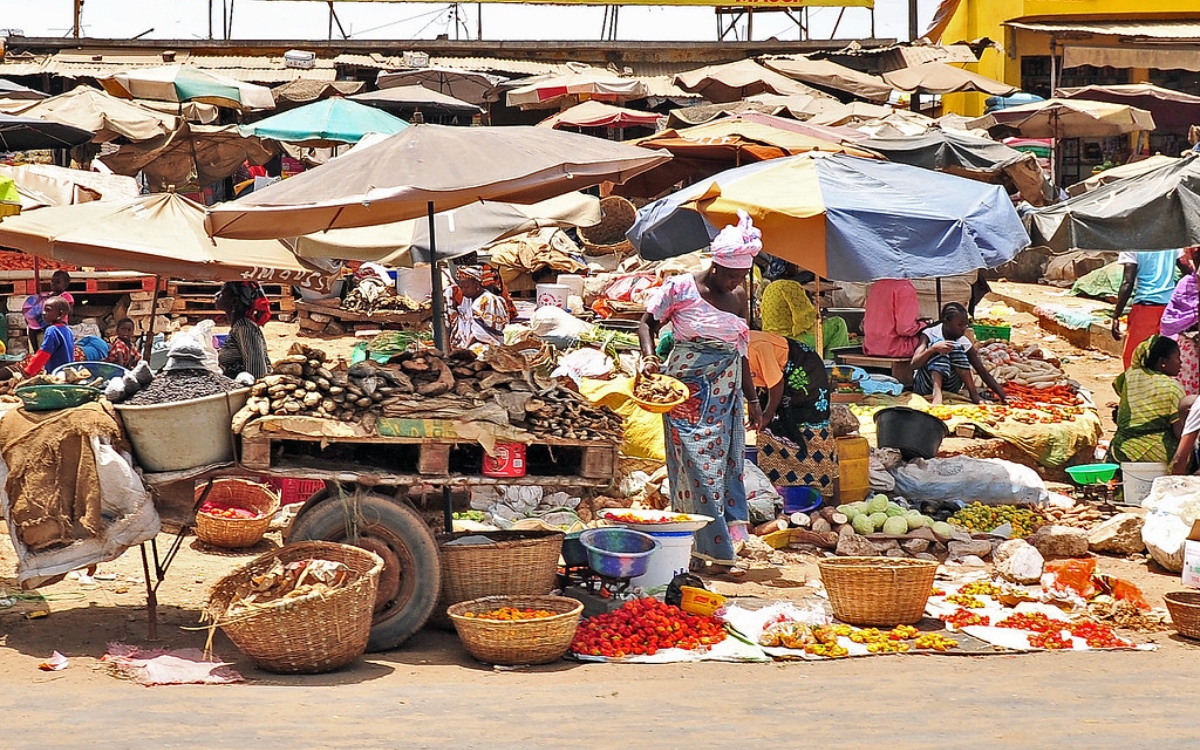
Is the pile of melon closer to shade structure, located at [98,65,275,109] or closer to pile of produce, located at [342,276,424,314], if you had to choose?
pile of produce, located at [342,276,424,314]

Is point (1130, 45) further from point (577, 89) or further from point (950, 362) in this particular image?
point (950, 362)

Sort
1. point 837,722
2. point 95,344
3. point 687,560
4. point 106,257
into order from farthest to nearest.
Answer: point 95,344
point 106,257
point 687,560
point 837,722

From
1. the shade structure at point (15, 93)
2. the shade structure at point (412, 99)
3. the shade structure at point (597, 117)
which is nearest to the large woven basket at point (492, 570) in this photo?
the shade structure at point (597, 117)

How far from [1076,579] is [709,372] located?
86.1 inches

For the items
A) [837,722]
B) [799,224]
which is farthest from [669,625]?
[799,224]

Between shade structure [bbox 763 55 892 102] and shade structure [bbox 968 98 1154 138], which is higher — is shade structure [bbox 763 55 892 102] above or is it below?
above

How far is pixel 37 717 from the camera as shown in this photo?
4637 mm

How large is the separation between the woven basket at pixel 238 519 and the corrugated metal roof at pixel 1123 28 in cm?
2097

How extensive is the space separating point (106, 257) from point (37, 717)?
3.95 metres

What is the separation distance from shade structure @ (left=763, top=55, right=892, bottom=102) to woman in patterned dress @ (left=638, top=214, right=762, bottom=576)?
52.5ft

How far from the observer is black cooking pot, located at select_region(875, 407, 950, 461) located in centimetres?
935

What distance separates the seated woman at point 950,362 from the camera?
35.6 feet

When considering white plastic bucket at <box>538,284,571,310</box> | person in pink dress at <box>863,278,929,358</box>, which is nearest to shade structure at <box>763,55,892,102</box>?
white plastic bucket at <box>538,284,571,310</box>

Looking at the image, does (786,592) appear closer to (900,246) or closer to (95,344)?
(900,246)
